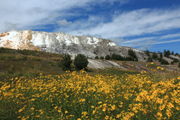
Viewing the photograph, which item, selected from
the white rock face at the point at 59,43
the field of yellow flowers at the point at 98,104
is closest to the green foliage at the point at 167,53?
the white rock face at the point at 59,43

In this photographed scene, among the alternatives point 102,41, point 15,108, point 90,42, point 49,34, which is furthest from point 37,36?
point 15,108

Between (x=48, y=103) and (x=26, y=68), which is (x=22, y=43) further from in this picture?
(x=48, y=103)

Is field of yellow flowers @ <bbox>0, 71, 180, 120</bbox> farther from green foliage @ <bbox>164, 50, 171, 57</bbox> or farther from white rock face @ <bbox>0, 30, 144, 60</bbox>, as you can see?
green foliage @ <bbox>164, 50, 171, 57</bbox>

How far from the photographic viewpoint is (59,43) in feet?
243

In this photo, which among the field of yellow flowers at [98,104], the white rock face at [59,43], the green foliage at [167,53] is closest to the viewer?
the field of yellow flowers at [98,104]

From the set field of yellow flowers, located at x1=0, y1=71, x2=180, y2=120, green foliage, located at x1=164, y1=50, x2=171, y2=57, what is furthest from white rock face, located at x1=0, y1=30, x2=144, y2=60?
field of yellow flowers, located at x1=0, y1=71, x2=180, y2=120

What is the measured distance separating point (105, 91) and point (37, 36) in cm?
7535

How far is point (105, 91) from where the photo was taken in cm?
553

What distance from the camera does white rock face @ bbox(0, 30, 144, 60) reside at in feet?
232

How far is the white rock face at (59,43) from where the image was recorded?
7069 cm

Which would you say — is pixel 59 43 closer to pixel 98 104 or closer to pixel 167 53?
pixel 167 53

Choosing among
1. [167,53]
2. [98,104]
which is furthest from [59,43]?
[98,104]

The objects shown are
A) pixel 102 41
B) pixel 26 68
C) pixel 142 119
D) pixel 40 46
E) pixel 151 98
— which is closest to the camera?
pixel 142 119

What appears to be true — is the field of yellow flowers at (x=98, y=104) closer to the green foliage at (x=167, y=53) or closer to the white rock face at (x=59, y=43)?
the white rock face at (x=59, y=43)
